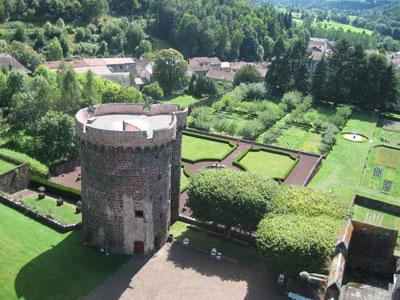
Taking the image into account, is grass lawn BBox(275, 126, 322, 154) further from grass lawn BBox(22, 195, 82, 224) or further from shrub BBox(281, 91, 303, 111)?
grass lawn BBox(22, 195, 82, 224)

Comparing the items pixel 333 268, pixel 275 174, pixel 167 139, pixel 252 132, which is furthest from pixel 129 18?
pixel 333 268

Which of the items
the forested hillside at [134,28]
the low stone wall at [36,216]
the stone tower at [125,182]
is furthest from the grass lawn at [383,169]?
the forested hillside at [134,28]

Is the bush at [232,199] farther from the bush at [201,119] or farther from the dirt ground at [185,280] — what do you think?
the bush at [201,119]

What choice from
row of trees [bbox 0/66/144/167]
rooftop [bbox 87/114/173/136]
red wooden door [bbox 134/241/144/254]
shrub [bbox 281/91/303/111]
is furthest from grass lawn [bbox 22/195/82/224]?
shrub [bbox 281/91/303/111]

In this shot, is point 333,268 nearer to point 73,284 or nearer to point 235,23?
point 73,284

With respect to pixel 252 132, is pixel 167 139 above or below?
above

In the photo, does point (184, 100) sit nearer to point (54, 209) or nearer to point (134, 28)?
point (134, 28)
